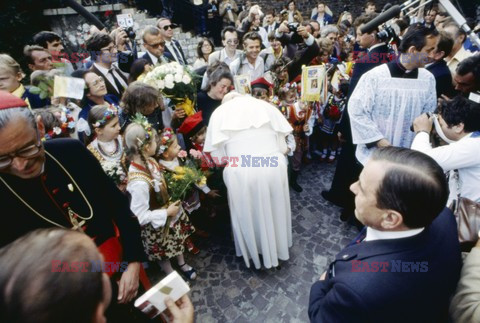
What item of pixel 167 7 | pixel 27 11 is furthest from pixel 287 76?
pixel 27 11

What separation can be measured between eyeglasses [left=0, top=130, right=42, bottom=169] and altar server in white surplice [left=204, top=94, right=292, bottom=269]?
5.72ft

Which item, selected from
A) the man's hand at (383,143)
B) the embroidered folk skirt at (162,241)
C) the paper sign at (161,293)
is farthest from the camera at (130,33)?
the paper sign at (161,293)

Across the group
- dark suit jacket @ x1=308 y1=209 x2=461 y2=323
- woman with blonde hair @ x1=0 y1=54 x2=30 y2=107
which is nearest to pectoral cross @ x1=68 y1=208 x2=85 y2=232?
dark suit jacket @ x1=308 y1=209 x2=461 y2=323

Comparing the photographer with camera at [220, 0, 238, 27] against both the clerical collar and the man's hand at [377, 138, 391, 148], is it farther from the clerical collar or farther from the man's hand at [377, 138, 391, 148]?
the man's hand at [377, 138, 391, 148]

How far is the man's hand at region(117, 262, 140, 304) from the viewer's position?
183cm

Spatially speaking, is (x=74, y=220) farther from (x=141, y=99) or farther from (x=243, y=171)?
(x=141, y=99)

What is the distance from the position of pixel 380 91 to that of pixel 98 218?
10.6 ft

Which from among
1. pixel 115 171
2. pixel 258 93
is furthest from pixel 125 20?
pixel 115 171

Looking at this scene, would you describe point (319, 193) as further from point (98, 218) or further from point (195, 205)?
point (98, 218)

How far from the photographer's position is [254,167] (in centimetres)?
294

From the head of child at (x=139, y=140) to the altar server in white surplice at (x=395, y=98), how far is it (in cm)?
247

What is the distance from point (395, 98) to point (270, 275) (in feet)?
8.62

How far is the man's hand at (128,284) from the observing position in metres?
1.83

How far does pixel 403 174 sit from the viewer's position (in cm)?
131
